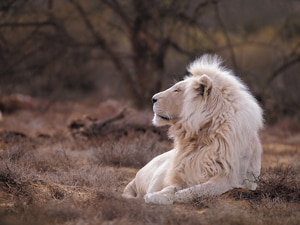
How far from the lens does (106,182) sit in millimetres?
8141

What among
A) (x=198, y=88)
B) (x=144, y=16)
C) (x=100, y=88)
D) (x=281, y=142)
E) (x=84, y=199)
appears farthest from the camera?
(x=100, y=88)

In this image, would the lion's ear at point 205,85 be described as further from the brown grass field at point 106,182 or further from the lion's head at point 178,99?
the brown grass field at point 106,182

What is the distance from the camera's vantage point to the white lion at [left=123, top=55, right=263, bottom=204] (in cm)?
677

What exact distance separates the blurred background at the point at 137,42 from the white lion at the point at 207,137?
946 centimetres

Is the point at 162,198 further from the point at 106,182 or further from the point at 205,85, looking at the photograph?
the point at 106,182

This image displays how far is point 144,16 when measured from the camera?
18109 mm

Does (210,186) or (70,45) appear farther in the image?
(70,45)

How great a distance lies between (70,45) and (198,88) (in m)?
11.6

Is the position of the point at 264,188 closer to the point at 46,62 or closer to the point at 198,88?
the point at 198,88

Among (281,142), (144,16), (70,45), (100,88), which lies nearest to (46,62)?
(70,45)

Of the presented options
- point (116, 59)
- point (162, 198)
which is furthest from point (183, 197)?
point (116, 59)

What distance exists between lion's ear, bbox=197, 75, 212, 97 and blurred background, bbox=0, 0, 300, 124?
9.55 metres

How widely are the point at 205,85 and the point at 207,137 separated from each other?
21.9 inches

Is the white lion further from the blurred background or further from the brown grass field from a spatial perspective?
the blurred background
